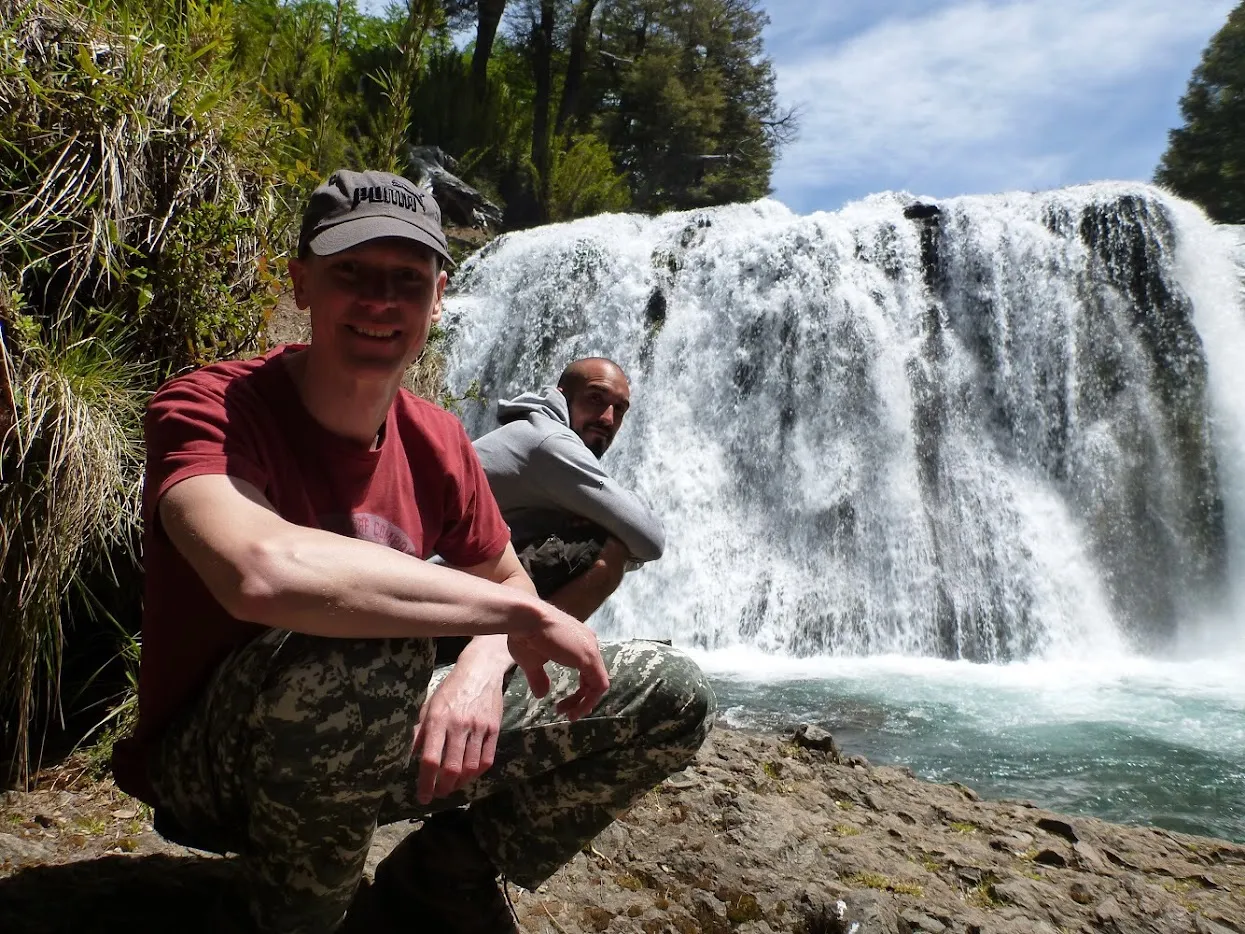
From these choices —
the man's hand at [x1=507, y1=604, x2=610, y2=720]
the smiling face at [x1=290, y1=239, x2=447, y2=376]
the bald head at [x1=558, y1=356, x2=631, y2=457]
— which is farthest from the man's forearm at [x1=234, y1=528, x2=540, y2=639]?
the bald head at [x1=558, y1=356, x2=631, y2=457]

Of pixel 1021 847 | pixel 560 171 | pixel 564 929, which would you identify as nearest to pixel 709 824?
pixel 564 929

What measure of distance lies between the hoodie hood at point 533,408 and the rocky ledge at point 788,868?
3.86 feet

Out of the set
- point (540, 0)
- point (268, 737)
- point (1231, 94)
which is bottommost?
point (268, 737)

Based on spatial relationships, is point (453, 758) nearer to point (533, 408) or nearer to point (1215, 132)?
point (533, 408)

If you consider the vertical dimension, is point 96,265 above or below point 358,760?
above

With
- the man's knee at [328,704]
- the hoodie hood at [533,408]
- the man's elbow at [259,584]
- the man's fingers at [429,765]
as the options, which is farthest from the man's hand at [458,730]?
the hoodie hood at [533,408]

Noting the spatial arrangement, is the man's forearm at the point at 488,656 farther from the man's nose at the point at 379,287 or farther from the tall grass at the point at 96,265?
the tall grass at the point at 96,265

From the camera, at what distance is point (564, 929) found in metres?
2.24

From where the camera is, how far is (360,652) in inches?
60.2

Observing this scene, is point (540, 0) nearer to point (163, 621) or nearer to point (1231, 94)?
point (1231, 94)

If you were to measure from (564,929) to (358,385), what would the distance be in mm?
1360

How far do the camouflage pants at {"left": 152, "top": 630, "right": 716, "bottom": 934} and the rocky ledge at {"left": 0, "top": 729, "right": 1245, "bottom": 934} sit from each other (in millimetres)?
321

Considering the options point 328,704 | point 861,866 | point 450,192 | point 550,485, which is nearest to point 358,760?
point 328,704

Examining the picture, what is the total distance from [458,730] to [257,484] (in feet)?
1.79
